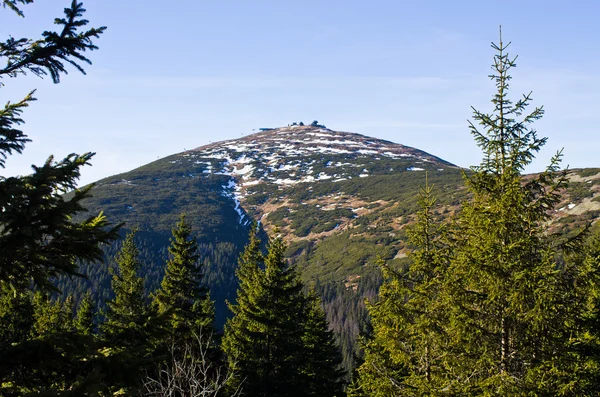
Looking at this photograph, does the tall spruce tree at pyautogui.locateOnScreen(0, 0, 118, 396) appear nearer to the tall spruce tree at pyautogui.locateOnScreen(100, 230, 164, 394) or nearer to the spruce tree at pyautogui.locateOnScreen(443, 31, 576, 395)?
the tall spruce tree at pyautogui.locateOnScreen(100, 230, 164, 394)

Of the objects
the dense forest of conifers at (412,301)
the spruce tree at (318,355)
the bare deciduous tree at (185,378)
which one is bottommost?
the spruce tree at (318,355)

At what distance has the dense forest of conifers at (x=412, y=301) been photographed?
598 cm

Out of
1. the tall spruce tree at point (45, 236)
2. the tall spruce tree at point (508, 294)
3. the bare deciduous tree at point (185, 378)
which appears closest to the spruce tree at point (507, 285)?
the tall spruce tree at point (508, 294)

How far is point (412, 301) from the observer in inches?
599

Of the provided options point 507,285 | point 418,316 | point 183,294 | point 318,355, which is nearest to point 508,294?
point 507,285

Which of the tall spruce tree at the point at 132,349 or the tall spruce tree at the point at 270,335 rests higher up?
the tall spruce tree at the point at 132,349

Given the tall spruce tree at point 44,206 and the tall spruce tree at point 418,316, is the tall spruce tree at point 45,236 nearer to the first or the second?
the tall spruce tree at point 44,206

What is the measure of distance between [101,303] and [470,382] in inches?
6438

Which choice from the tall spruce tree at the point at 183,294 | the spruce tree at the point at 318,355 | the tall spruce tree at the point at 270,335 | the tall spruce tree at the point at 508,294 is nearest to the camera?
the tall spruce tree at the point at 508,294

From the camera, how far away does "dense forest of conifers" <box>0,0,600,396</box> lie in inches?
235

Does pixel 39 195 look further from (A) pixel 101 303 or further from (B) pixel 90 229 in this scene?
(A) pixel 101 303

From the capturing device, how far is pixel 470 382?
11484 millimetres

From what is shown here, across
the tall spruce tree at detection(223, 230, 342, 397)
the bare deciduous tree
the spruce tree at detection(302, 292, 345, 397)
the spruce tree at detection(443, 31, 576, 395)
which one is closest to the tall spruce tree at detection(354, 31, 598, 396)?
the spruce tree at detection(443, 31, 576, 395)

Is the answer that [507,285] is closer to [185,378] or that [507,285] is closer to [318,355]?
[185,378]
